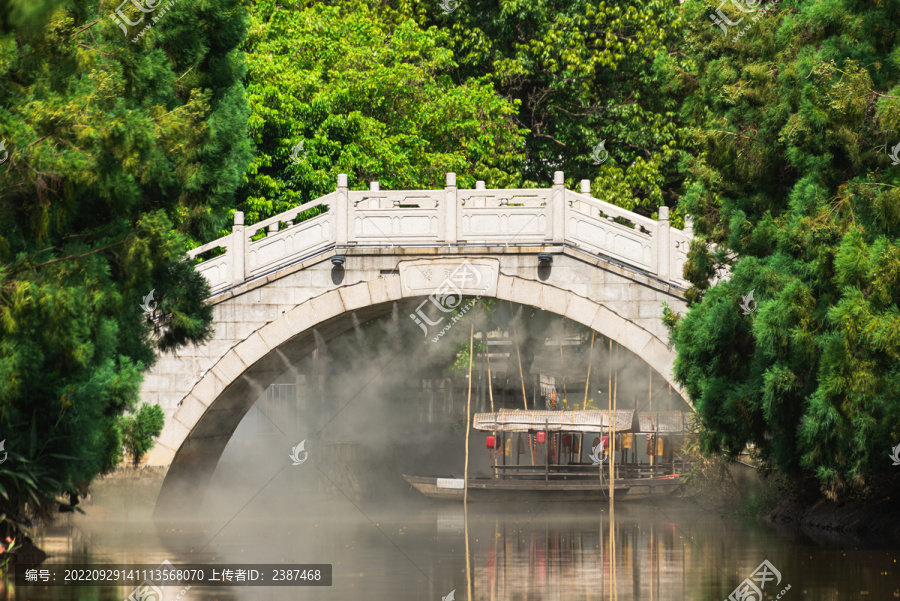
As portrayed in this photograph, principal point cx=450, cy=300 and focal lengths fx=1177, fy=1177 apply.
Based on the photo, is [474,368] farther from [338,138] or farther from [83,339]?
[83,339]

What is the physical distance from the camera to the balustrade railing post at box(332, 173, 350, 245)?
1573 centimetres

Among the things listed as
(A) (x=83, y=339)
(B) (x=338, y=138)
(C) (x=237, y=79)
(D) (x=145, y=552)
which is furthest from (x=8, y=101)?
(B) (x=338, y=138)

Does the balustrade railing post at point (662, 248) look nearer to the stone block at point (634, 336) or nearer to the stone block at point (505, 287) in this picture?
the stone block at point (634, 336)

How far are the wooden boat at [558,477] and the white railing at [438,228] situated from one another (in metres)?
4.31

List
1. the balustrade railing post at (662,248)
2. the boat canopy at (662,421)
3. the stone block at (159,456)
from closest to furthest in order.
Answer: the balustrade railing post at (662,248) < the stone block at (159,456) < the boat canopy at (662,421)

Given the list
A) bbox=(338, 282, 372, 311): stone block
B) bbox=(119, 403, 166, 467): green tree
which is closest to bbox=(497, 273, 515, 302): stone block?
bbox=(338, 282, 372, 311): stone block

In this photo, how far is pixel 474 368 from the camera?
25.3m

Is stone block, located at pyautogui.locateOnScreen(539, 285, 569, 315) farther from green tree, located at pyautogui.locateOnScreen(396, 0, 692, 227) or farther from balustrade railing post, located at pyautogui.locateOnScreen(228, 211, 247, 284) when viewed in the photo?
green tree, located at pyautogui.locateOnScreen(396, 0, 692, 227)

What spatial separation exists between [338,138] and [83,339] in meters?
11.5

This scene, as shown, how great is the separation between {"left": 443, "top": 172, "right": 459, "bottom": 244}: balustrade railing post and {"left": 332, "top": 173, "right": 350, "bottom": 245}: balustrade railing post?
1.31 metres

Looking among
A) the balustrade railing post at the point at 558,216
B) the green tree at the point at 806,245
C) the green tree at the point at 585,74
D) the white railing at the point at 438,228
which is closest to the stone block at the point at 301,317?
the white railing at the point at 438,228

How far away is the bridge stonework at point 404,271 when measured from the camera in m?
15.5

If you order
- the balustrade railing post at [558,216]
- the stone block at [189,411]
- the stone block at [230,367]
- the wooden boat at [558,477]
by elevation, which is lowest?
the wooden boat at [558,477]

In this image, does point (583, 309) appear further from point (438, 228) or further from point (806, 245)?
point (806, 245)
